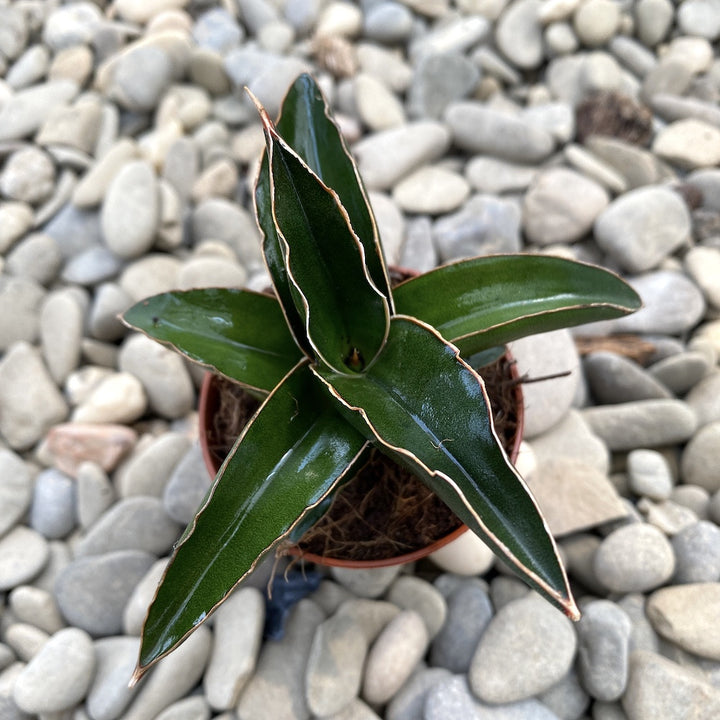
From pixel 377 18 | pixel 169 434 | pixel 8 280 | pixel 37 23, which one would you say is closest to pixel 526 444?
pixel 169 434

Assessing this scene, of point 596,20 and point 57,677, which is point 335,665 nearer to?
point 57,677

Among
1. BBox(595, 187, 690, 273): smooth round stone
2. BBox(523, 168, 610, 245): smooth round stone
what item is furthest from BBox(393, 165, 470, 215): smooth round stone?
BBox(595, 187, 690, 273): smooth round stone

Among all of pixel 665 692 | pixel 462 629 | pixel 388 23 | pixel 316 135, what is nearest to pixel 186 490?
pixel 462 629

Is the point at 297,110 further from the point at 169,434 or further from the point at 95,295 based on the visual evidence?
the point at 95,295

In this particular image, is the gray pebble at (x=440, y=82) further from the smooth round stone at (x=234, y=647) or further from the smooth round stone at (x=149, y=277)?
the smooth round stone at (x=234, y=647)

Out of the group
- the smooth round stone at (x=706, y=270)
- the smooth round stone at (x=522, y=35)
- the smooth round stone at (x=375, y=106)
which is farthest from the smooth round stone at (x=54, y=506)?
the smooth round stone at (x=522, y=35)

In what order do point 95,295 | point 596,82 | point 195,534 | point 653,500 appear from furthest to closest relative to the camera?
1. point 596,82
2. point 95,295
3. point 653,500
4. point 195,534
